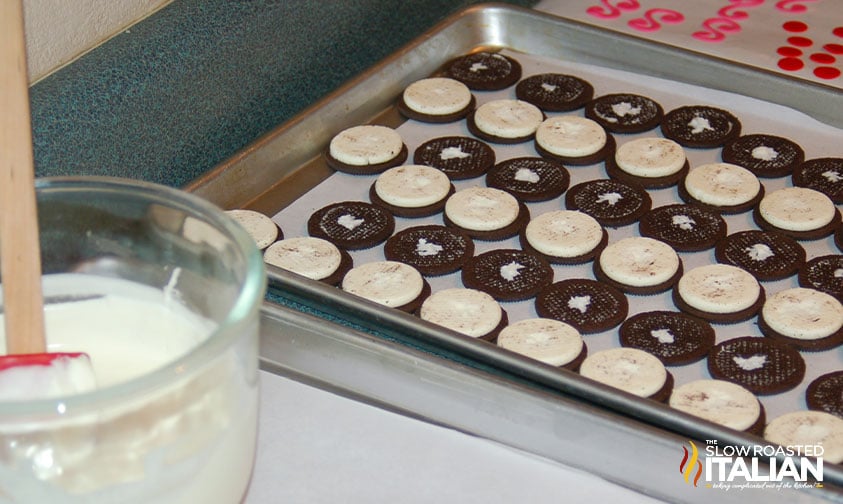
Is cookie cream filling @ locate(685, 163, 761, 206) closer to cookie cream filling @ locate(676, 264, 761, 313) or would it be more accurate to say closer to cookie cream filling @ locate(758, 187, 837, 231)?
cookie cream filling @ locate(758, 187, 837, 231)

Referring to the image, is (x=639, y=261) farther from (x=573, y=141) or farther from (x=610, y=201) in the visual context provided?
(x=573, y=141)

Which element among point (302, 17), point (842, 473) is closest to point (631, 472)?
point (842, 473)

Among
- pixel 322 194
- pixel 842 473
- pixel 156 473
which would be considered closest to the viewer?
pixel 156 473

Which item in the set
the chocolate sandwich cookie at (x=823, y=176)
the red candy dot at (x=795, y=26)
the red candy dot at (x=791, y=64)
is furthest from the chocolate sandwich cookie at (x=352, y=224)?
the red candy dot at (x=795, y=26)

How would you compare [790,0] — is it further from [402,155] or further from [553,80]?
[402,155]

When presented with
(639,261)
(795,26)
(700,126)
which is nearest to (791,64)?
(795,26)

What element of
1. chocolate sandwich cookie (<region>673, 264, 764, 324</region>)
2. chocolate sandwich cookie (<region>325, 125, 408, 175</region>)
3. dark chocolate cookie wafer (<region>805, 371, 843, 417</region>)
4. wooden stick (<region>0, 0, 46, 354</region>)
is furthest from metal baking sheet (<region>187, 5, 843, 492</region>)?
wooden stick (<region>0, 0, 46, 354</region>)
